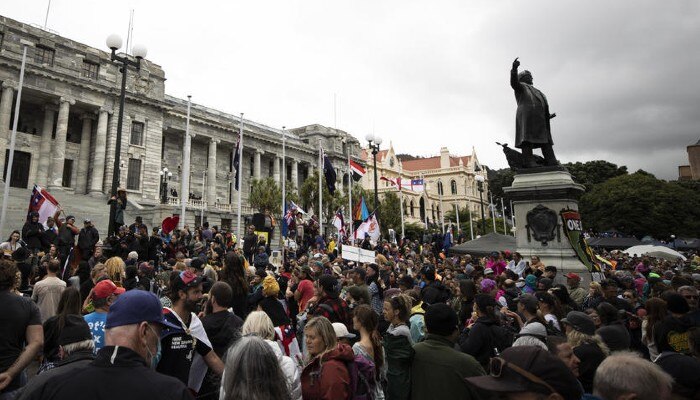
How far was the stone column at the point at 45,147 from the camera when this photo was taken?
34.0 m

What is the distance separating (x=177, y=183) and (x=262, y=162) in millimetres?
12816

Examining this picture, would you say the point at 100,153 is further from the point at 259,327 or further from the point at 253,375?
the point at 253,375

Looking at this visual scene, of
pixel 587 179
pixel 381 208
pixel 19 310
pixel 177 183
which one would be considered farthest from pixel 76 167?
pixel 587 179

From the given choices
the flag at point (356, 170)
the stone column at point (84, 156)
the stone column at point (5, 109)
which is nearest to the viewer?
the flag at point (356, 170)

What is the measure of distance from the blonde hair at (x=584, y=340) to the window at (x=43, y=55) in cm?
4200

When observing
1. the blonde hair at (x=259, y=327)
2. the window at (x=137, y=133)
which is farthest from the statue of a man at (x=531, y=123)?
the window at (x=137, y=133)

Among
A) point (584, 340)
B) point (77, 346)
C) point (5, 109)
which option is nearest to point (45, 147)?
point (5, 109)

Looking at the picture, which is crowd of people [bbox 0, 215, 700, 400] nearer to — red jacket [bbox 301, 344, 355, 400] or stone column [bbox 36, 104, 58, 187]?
red jacket [bbox 301, 344, 355, 400]

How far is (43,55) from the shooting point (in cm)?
3419

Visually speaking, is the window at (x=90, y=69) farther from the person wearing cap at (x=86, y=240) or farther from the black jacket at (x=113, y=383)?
the black jacket at (x=113, y=383)

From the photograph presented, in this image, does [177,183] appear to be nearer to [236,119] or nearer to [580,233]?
[236,119]

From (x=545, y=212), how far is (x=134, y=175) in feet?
119

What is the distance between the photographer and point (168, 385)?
6.86ft

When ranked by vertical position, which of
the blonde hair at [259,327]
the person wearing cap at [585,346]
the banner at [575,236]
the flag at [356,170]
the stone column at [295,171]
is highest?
the stone column at [295,171]
